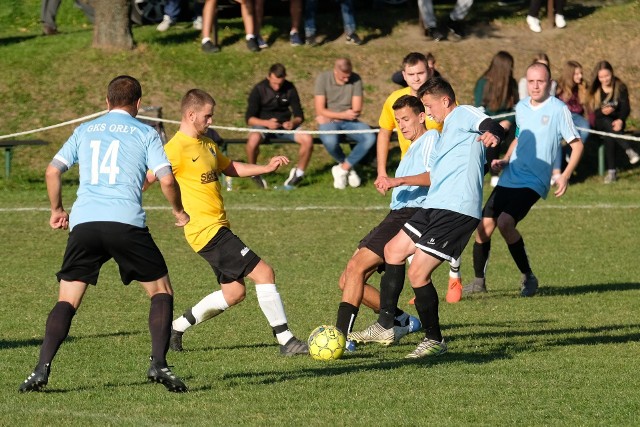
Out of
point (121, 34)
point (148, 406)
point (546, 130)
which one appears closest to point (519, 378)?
point (148, 406)

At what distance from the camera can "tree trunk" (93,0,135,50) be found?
23.7 meters

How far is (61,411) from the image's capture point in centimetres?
748

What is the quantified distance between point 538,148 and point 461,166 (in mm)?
3446

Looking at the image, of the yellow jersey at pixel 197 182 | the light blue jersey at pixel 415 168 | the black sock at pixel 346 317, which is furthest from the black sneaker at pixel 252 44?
the black sock at pixel 346 317

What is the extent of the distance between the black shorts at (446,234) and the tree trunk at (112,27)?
50.5ft

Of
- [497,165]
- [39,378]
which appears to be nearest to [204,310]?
[39,378]

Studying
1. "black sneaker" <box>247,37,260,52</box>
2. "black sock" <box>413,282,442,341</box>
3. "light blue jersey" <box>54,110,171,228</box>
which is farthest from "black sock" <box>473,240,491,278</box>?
"black sneaker" <box>247,37,260,52</box>

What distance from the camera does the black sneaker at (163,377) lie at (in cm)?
786

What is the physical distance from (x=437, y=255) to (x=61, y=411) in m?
2.94

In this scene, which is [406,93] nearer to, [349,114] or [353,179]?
[349,114]

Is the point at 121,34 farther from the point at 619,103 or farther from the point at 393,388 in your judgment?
the point at 393,388

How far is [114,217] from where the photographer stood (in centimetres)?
784

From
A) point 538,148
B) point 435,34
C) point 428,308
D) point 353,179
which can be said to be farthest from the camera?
point 435,34

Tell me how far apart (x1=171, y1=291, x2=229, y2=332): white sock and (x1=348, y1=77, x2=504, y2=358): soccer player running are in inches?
56.7
